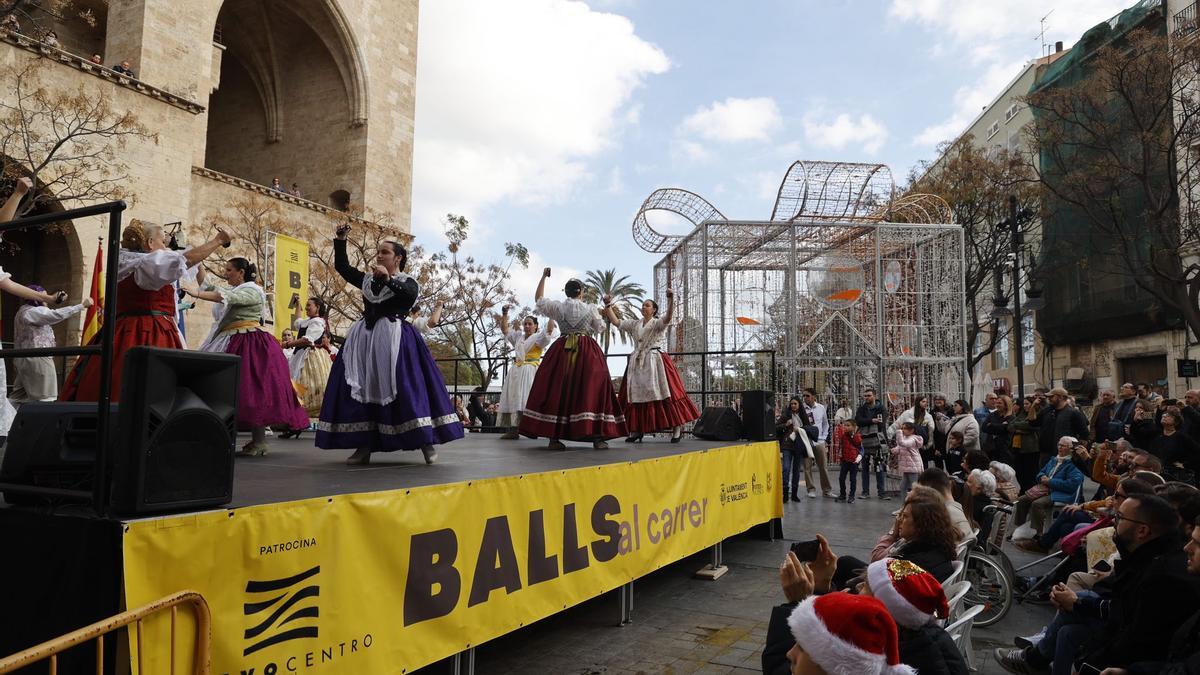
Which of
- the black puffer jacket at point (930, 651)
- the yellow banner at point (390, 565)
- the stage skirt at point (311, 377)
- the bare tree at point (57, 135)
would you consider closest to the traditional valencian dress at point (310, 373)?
the stage skirt at point (311, 377)

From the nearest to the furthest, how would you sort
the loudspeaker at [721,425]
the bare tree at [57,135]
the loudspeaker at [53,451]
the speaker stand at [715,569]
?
the loudspeaker at [53,451] < the speaker stand at [715,569] < the loudspeaker at [721,425] < the bare tree at [57,135]

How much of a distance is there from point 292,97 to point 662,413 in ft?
96.1

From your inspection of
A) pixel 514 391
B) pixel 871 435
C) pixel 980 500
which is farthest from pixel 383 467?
pixel 871 435

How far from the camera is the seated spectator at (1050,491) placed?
804cm

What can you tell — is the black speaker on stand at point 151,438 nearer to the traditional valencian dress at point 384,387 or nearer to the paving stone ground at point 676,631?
the traditional valencian dress at point 384,387

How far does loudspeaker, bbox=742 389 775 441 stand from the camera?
891cm

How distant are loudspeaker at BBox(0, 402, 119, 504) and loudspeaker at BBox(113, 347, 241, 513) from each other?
33 cm

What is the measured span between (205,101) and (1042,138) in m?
24.9

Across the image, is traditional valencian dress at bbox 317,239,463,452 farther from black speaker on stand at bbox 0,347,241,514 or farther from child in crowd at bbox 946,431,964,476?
child in crowd at bbox 946,431,964,476

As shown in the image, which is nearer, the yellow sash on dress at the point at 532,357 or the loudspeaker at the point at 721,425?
the loudspeaker at the point at 721,425

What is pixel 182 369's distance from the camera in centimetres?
275

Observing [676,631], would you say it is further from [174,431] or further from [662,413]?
[174,431]

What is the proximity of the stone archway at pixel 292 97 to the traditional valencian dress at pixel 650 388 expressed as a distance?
23914mm

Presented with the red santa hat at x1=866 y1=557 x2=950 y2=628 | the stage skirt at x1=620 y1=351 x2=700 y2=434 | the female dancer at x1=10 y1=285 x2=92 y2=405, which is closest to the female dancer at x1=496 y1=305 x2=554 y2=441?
the stage skirt at x1=620 y1=351 x2=700 y2=434
